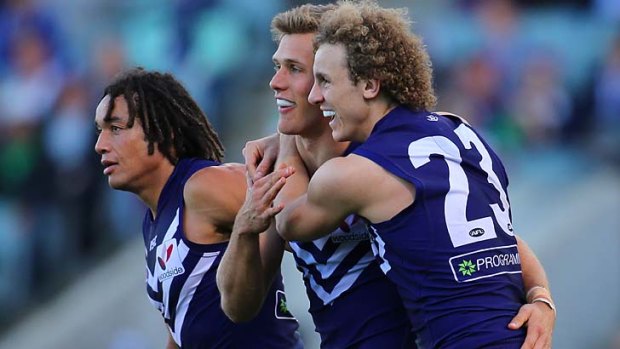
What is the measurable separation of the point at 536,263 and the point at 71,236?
6.96 meters

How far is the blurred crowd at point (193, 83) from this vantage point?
33.9 feet

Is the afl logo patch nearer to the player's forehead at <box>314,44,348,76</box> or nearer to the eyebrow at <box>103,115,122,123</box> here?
the player's forehead at <box>314,44,348,76</box>

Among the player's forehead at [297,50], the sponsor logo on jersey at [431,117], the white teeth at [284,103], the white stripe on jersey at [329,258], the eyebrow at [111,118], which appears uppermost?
the player's forehead at [297,50]

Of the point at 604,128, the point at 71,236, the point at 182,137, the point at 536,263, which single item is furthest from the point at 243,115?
the point at 536,263

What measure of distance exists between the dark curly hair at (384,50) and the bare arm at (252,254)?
51cm

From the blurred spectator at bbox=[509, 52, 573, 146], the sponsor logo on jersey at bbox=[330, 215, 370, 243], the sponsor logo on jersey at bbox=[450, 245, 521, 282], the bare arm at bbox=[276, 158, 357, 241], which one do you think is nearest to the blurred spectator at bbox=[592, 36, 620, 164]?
the blurred spectator at bbox=[509, 52, 573, 146]

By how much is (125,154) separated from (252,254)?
3.95ft

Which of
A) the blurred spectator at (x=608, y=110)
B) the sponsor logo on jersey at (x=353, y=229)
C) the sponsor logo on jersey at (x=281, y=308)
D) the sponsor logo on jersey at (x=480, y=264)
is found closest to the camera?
the sponsor logo on jersey at (x=480, y=264)

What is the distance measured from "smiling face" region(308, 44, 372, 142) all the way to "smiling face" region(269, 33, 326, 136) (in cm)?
29

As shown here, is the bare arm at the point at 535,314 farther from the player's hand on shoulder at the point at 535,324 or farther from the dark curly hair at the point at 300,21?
the dark curly hair at the point at 300,21

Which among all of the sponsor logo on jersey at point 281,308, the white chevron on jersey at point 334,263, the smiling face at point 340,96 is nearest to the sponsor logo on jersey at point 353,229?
the white chevron on jersey at point 334,263

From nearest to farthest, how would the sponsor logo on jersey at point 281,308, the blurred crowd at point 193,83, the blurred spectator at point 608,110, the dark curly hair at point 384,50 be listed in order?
the dark curly hair at point 384,50, the sponsor logo on jersey at point 281,308, the blurred spectator at point 608,110, the blurred crowd at point 193,83

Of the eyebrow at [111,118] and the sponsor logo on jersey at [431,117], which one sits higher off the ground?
the sponsor logo on jersey at [431,117]

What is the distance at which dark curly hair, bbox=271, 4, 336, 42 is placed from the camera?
17.5 ft
